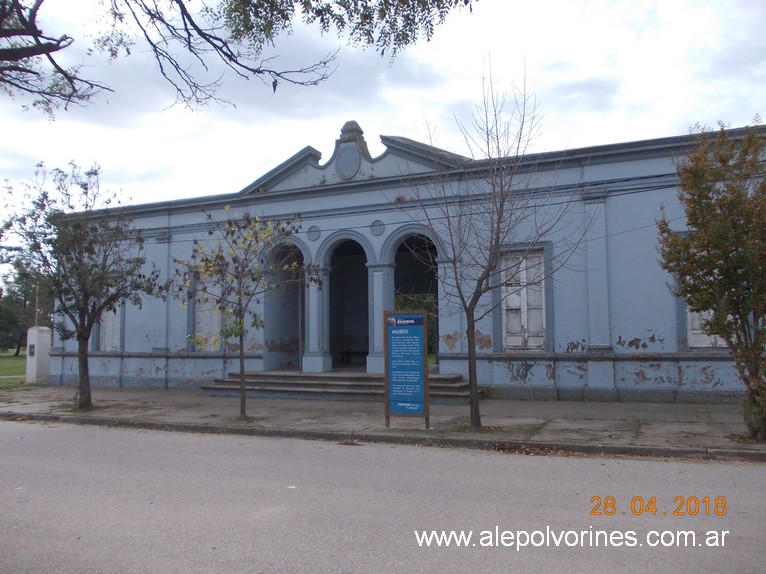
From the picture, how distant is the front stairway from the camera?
1527 cm

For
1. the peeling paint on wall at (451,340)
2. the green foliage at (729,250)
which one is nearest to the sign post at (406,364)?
the green foliage at (729,250)

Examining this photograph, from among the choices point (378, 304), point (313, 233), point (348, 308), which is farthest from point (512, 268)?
point (348, 308)

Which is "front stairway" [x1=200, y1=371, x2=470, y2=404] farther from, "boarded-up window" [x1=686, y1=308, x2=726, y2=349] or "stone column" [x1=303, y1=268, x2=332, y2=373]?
"boarded-up window" [x1=686, y1=308, x2=726, y2=349]

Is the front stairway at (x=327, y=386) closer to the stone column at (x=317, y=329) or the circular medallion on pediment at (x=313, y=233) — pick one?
the stone column at (x=317, y=329)

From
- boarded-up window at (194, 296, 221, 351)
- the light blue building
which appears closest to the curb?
the light blue building

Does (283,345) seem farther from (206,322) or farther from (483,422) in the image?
(483,422)

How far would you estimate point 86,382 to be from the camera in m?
15.4

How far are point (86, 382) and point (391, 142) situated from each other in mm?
9494

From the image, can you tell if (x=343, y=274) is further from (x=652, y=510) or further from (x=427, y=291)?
(x=652, y=510)

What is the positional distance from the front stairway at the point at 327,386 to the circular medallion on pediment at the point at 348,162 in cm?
535

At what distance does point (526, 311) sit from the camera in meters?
15.7

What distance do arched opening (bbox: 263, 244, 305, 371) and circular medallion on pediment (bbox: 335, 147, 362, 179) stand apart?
8.79ft

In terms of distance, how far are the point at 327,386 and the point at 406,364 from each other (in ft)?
18.2

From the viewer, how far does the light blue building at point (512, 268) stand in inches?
563
